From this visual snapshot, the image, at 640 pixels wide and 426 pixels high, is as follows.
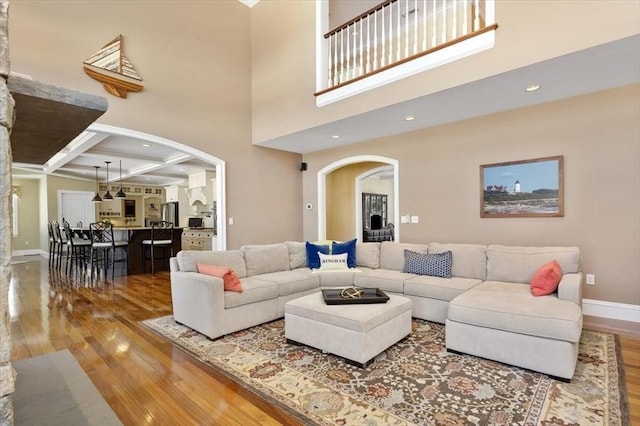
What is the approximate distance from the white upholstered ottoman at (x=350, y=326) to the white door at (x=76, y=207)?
1085 centimetres

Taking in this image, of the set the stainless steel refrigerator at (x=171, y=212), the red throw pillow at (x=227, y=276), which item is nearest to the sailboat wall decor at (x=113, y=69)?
the red throw pillow at (x=227, y=276)

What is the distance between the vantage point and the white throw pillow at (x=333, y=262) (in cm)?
458

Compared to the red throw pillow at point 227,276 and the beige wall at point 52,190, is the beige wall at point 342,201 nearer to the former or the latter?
the red throw pillow at point 227,276

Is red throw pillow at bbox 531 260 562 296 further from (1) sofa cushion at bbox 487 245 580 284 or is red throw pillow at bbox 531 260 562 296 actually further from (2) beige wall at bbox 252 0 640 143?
(2) beige wall at bbox 252 0 640 143

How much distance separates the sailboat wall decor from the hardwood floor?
296 centimetres

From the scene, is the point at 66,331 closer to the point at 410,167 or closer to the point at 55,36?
the point at 55,36

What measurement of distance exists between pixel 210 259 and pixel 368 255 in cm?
220

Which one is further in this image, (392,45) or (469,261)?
(392,45)

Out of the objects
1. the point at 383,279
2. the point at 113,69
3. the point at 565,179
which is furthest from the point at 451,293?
the point at 113,69

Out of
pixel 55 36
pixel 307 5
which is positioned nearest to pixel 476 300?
pixel 307 5

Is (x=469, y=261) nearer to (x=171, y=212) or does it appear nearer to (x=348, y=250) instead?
(x=348, y=250)

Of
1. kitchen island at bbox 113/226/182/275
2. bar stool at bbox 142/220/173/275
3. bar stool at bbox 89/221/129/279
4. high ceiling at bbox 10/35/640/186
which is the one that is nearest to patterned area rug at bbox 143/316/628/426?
high ceiling at bbox 10/35/640/186

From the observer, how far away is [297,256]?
4801 millimetres

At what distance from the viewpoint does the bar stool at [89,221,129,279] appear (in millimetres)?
6934
